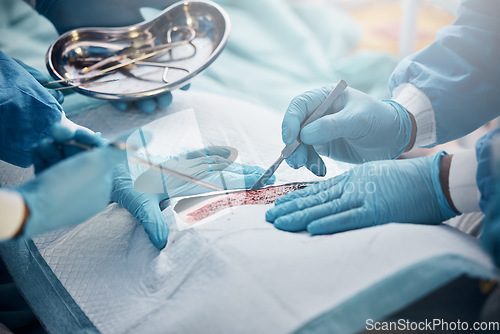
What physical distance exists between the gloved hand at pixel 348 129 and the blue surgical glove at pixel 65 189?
0.53 metres

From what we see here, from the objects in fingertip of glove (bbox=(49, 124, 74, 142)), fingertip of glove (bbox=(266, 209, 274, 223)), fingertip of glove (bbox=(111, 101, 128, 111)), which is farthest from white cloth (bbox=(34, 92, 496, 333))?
fingertip of glove (bbox=(111, 101, 128, 111))

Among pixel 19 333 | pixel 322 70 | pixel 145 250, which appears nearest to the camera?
pixel 145 250

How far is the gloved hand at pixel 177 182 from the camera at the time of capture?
3.10 ft

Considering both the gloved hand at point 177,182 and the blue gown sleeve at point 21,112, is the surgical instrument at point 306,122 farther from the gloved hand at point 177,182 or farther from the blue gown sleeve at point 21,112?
the blue gown sleeve at point 21,112


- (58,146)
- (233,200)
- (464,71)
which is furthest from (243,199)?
(464,71)

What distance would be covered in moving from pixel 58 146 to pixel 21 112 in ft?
0.93

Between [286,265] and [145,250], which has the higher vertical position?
[286,265]

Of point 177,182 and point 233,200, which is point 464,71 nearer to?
point 233,200

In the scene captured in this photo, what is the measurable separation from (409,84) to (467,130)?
23 cm

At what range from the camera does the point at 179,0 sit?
4.85 ft

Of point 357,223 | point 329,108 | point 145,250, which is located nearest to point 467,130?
point 329,108

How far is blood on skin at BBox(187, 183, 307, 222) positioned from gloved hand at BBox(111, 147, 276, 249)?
0.04 metres

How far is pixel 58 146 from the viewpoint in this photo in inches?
29.6

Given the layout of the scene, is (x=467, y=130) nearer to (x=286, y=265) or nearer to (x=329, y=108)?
(x=329, y=108)
